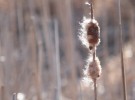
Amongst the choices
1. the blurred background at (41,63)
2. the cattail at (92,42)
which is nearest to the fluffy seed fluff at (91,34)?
the cattail at (92,42)

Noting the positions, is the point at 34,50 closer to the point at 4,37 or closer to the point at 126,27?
the point at 4,37

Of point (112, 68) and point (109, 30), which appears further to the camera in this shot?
point (109, 30)

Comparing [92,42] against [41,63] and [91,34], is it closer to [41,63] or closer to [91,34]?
[91,34]

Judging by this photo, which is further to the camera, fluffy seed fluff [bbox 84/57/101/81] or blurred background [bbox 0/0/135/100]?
blurred background [bbox 0/0/135/100]

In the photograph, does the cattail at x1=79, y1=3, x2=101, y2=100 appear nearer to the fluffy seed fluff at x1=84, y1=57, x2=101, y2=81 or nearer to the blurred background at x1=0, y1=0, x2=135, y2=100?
the fluffy seed fluff at x1=84, y1=57, x2=101, y2=81

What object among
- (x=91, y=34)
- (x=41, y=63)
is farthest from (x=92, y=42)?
(x=41, y=63)

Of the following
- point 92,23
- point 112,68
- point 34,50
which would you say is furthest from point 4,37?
point 112,68

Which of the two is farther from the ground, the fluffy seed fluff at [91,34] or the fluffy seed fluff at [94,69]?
the fluffy seed fluff at [91,34]

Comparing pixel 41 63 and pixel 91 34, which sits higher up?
pixel 91 34

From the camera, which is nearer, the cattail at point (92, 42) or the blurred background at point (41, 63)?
the cattail at point (92, 42)

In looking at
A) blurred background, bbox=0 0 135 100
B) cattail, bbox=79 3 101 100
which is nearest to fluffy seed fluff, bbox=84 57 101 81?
cattail, bbox=79 3 101 100

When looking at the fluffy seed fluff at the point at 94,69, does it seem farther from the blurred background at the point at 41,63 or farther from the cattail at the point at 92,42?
the blurred background at the point at 41,63
